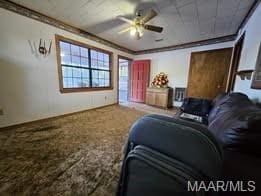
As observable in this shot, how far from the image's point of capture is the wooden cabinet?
15.3 ft

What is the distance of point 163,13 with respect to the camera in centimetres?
249

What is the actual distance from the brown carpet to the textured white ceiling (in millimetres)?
2495

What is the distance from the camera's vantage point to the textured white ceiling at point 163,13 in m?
2.19

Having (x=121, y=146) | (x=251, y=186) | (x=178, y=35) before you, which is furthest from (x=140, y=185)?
(x=178, y=35)

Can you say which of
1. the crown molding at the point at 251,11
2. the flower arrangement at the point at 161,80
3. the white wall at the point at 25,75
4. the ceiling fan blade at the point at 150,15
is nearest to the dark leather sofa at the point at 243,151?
the ceiling fan blade at the point at 150,15

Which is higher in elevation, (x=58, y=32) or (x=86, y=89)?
(x=58, y=32)

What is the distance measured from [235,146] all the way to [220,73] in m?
3.92

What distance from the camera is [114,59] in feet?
15.9

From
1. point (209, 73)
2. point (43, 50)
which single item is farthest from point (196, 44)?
point (43, 50)

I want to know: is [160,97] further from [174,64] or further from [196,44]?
[196,44]

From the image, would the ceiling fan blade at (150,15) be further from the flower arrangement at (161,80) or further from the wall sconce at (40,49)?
the flower arrangement at (161,80)

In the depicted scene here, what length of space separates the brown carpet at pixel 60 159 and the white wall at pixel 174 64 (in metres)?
3.20

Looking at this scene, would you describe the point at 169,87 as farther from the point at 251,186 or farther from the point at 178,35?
the point at 251,186

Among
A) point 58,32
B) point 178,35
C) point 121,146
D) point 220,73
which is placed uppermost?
point 178,35
